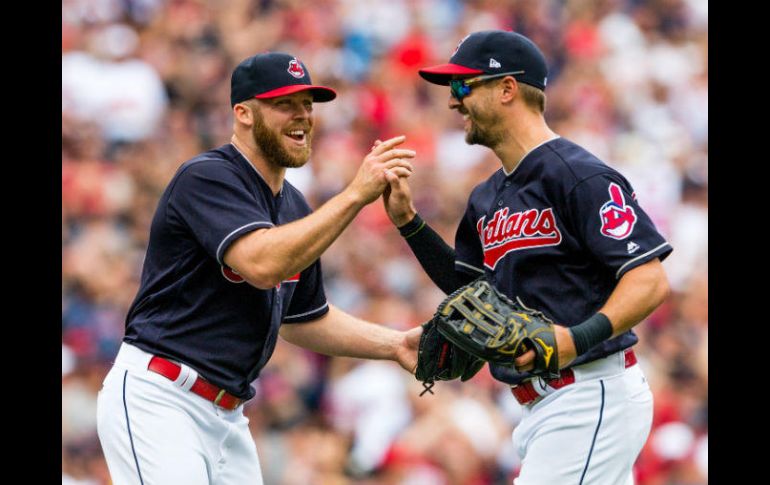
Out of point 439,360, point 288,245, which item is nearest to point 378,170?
point 288,245

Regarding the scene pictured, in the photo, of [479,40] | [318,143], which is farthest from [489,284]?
[318,143]

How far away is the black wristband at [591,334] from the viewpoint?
3.47m

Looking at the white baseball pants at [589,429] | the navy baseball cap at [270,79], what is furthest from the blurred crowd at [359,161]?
the navy baseball cap at [270,79]

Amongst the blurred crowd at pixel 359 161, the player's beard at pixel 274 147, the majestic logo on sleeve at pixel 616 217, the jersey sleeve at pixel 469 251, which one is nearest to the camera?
the majestic logo on sleeve at pixel 616 217

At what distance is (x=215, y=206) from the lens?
12.4 ft

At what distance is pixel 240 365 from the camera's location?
3.89m

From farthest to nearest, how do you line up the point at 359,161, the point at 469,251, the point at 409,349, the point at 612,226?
the point at 359,161
the point at 409,349
the point at 469,251
the point at 612,226

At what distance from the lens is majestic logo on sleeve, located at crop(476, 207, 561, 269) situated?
12.2 ft

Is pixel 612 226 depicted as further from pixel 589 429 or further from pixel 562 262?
pixel 589 429

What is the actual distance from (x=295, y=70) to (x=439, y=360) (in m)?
1.21

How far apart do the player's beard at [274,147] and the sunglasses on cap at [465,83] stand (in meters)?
0.58

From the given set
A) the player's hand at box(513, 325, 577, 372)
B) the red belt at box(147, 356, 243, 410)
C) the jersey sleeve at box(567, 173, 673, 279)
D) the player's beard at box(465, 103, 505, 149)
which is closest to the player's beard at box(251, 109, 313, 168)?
the player's beard at box(465, 103, 505, 149)

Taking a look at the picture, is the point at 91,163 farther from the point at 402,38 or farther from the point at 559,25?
the point at 559,25

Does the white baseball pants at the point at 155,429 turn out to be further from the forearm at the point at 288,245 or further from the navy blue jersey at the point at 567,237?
the navy blue jersey at the point at 567,237
